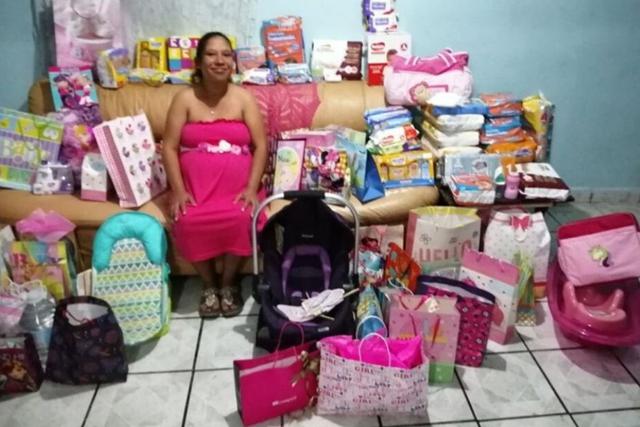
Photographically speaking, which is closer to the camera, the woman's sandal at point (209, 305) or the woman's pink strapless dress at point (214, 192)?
the woman's pink strapless dress at point (214, 192)

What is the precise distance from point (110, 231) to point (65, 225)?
0.22 m

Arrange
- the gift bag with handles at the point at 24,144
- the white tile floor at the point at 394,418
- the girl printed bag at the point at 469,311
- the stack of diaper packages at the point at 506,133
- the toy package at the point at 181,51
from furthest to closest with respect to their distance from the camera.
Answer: the toy package at the point at 181,51 < the stack of diaper packages at the point at 506,133 < the gift bag with handles at the point at 24,144 < the girl printed bag at the point at 469,311 < the white tile floor at the point at 394,418

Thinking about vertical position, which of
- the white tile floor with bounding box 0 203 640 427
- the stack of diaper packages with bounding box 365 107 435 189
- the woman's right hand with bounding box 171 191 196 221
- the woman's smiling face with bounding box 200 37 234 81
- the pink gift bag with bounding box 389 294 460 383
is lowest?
the white tile floor with bounding box 0 203 640 427

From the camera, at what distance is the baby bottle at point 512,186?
2646 mm

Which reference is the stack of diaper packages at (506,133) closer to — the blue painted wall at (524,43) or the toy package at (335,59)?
the blue painted wall at (524,43)

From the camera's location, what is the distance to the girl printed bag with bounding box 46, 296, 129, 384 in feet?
6.89

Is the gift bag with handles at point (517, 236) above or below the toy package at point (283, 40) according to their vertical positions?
below

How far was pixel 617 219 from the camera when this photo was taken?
2455 millimetres

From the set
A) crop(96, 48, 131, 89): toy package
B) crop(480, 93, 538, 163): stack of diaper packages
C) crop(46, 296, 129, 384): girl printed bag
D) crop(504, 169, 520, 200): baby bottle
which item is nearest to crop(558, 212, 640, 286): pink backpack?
crop(504, 169, 520, 200): baby bottle

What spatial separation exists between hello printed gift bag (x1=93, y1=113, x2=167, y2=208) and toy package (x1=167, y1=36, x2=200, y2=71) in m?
0.46

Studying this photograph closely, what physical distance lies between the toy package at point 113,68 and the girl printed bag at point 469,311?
190cm

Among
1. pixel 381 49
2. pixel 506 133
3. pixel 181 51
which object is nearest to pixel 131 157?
pixel 181 51

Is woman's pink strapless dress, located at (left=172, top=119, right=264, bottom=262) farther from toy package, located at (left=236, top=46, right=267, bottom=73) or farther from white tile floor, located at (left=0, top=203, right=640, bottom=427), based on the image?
toy package, located at (left=236, top=46, right=267, bottom=73)

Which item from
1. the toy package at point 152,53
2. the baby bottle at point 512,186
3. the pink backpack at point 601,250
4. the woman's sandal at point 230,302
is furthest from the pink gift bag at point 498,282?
the toy package at point 152,53
